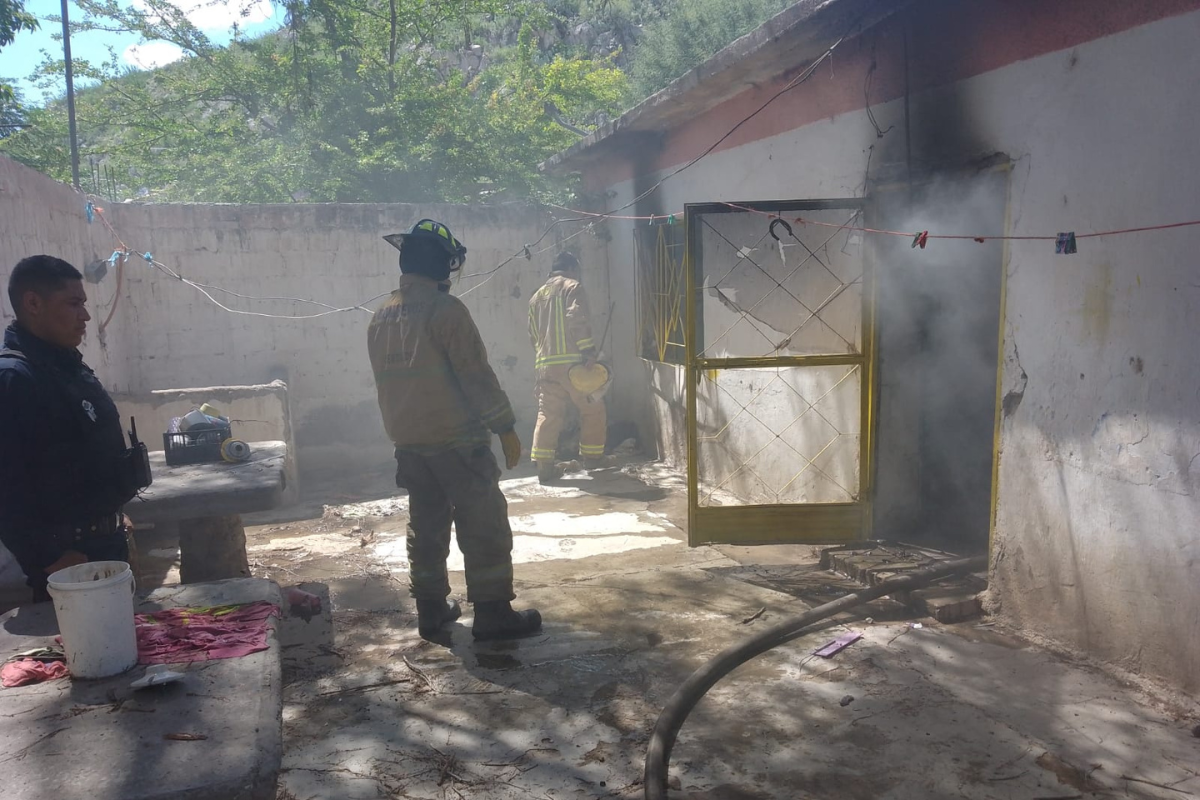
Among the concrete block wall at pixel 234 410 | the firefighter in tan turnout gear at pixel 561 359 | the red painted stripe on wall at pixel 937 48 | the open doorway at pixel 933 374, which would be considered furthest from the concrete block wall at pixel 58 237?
the open doorway at pixel 933 374

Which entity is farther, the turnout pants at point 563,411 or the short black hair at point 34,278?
the turnout pants at point 563,411

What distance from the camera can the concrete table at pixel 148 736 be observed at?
6.12ft

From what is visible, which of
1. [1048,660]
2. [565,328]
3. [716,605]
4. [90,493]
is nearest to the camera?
[90,493]

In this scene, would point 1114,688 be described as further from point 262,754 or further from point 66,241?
point 66,241

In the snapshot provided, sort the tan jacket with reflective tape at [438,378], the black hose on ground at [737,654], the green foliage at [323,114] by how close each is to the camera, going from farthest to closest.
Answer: the green foliage at [323,114], the tan jacket with reflective tape at [438,378], the black hose on ground at [737,654]

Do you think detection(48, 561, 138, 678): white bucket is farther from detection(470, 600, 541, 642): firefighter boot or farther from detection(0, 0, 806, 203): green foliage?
detection(0, 0, 806, 203): green foliage

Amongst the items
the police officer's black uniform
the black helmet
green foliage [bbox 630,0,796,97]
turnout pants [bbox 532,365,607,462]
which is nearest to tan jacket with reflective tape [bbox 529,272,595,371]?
turnout pants [bbox 532,365,607,462]

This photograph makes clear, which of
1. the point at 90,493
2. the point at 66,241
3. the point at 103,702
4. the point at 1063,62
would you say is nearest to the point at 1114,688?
the point at 1063,62

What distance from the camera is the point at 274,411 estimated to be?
721 cm

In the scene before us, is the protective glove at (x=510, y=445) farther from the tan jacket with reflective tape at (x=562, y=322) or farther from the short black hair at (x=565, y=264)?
the short black hair at (x=565, y=264)

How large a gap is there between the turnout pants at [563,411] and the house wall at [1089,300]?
4.11 metres

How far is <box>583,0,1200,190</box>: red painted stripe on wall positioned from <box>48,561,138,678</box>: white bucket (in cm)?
400

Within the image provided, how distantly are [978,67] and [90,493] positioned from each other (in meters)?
4.35

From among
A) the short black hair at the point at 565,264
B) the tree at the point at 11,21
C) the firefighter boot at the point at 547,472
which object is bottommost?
the firefighter boot at the point at 547,472
